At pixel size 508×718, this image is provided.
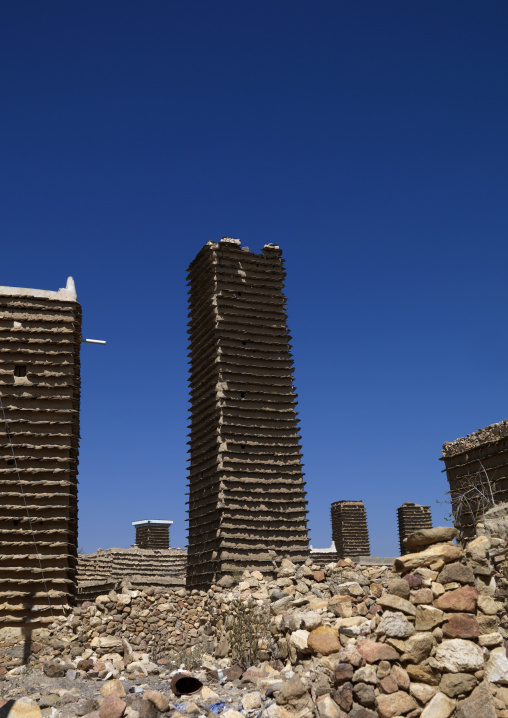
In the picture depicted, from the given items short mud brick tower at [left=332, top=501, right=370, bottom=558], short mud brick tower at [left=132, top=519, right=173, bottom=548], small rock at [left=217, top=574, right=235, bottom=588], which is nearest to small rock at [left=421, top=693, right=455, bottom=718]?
small rock at [left=217, top=574, right=235, bottom=588]

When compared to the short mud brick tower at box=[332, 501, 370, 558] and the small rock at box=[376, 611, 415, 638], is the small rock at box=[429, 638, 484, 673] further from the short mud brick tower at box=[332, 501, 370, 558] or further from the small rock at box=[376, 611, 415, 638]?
the short mud brick tower at box=[332, 501, 370, 558]

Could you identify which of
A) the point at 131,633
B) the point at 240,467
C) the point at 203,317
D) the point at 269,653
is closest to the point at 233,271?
the point at 203,317

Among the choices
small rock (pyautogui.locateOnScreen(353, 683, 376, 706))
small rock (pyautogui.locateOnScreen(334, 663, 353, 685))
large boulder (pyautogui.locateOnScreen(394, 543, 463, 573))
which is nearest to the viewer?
small rock (pyautogui.locateOnScreen(353, 683, 376, 706))

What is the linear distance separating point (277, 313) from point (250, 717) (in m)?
14.9

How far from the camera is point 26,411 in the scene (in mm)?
14758

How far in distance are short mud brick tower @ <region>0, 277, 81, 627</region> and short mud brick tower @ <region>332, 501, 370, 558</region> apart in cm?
2510

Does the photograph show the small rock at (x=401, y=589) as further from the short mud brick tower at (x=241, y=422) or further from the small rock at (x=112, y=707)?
the short mud brick tower at (x=241, y=422)

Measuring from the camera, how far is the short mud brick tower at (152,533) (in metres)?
35.2

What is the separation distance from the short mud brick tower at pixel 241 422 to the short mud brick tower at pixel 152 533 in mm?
15893

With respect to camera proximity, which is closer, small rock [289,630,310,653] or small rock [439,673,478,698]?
small rock [439,673,478,698]

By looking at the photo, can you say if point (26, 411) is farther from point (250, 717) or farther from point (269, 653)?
point (250, 717)

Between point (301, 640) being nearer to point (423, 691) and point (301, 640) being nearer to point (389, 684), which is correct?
point (389, 684)

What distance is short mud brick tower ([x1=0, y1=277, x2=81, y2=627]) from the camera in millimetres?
13672

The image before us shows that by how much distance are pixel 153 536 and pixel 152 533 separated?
7.0 inches
